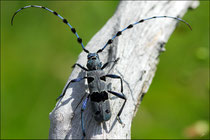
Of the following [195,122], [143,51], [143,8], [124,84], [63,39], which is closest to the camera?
[124,84]

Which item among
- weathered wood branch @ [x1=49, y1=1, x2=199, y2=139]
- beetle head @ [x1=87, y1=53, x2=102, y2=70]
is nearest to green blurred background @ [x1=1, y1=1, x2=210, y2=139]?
weathered wood branch @ [x1=49, y1=1, x2=199, y2=139]

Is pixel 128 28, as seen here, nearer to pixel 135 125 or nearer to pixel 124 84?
pixel 124 84

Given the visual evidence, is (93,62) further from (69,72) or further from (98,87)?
(69,72)

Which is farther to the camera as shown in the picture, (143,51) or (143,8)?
(143,8)

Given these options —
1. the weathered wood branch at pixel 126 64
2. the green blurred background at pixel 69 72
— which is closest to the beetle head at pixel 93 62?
the weathered wood branch at pixel 126 64

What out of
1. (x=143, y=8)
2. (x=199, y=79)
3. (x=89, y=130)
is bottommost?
(x=89, y=130)

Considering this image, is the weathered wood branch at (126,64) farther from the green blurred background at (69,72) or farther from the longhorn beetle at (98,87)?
the green blurred background at (69,72)

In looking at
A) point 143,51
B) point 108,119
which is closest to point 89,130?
point 108,119

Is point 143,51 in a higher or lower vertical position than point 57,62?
lower
